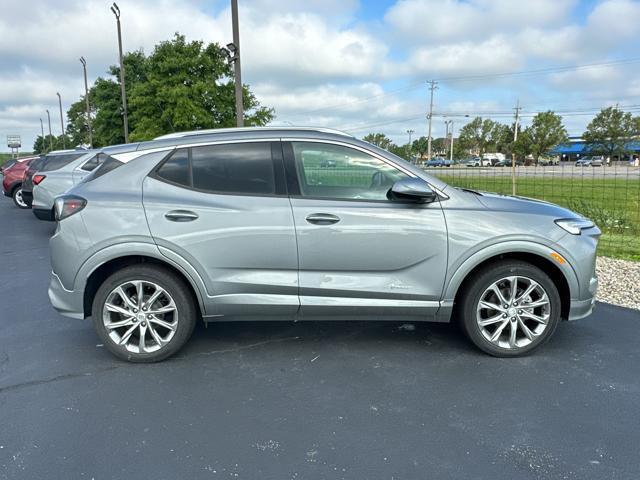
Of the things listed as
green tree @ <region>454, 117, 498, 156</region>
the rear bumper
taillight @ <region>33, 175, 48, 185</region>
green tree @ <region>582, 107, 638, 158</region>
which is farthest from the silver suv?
green tree @ <region>454, 117, 498, 156</region>

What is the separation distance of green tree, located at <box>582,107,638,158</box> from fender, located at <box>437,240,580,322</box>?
69228mm

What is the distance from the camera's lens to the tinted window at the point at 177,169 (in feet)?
11.2

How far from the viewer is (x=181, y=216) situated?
10.9 ft

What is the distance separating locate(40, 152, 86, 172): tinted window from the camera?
967cm

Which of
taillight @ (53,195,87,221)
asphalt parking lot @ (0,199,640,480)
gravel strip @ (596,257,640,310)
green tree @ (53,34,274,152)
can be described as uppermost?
green tree @ (53,34,274,152)

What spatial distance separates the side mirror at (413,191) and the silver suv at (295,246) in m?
0.01

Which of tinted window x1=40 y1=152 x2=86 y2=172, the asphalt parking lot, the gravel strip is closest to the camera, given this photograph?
the asphalt parking lot

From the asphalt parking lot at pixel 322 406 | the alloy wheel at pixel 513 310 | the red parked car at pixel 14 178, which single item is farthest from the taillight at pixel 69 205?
the red parked car at pixel 14 178

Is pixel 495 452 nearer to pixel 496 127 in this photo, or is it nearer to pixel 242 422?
pixel 242 422

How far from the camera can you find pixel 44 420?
9.18 feet

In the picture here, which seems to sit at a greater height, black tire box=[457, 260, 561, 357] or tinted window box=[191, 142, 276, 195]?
tinted window box=[191, 142, 276, 195]

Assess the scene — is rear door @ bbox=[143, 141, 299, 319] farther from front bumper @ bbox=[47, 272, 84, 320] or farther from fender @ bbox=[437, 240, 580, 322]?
fender @ bbox=[437, 240, 580, 322]

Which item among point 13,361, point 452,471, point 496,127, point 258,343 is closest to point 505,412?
point 452,471

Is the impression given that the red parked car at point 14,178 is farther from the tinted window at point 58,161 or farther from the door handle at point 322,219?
the door handle at point 322,219
